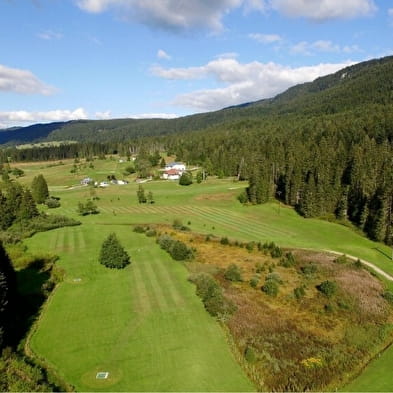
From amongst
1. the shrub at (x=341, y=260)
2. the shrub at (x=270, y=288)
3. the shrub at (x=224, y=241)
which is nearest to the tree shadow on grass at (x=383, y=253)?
the shrub at (x=341, y=260)

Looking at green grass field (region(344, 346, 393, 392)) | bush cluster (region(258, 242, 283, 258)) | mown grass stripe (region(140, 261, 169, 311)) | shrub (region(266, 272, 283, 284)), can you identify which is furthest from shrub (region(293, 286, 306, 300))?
mown grass stripe (region(140, 261, 169, 311))

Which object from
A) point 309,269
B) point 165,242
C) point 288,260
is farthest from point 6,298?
point 288,260

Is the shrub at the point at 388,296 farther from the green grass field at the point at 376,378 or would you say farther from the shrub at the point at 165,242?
the shrub at the point at 165,242

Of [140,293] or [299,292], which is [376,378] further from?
[140,293]

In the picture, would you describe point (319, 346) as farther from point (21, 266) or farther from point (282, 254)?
point (21, 266)

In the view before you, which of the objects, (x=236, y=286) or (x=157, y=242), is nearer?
(x=236, y=286)

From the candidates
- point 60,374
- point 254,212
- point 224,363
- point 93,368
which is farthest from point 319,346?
point 254,212
